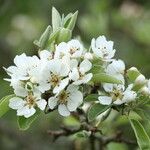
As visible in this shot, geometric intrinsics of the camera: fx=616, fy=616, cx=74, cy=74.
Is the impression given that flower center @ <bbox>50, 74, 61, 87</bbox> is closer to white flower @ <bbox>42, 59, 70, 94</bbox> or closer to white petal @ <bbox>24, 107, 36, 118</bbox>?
white flower @ <bbox>42, 59, 70, 94</bbox>

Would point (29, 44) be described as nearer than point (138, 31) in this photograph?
No

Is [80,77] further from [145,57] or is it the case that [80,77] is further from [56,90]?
[145,57]

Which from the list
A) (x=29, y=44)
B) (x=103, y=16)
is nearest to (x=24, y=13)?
(x=29, y=44)

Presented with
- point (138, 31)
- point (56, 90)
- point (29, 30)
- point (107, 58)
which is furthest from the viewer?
point (29, 30)

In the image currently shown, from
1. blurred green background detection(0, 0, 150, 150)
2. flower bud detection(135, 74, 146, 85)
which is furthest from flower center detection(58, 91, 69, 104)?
blurred green background detection(0, 0, 150, 150)

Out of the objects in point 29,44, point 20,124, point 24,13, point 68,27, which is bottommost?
point 29,44

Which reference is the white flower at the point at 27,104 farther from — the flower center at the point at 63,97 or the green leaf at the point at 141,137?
the green leaf at the point at 141,137
